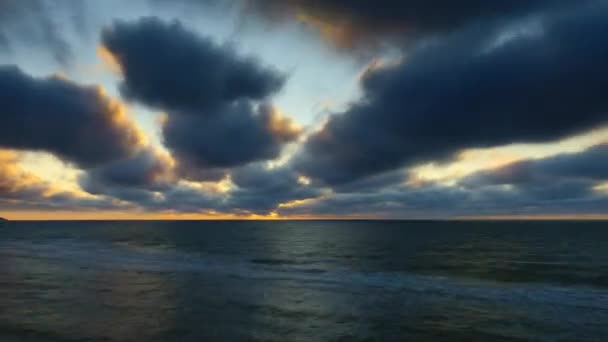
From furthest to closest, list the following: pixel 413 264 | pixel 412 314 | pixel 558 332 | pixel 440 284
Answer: pixel 413 264 → pixel 440 284 → pixel 412 314 → pixel 558 332

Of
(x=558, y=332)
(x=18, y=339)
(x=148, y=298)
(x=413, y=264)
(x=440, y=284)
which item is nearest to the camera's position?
(x=18, y=339)

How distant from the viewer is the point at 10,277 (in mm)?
33719

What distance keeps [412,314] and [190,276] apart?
911 inches

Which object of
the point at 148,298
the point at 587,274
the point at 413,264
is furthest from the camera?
the point at 413,264

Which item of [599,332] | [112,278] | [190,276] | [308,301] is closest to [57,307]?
[112,278]

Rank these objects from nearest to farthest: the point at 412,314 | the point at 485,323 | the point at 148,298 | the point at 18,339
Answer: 1. the point at 18,339
2. the point at 485,323
3. the point at 412,314
4. the point at 148,298

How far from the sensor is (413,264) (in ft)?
159

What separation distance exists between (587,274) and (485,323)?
2970 cm

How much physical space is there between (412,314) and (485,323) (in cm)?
414

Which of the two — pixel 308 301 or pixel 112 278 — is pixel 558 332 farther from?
pixel 112 278

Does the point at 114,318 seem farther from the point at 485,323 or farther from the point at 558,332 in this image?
the point at 558,332

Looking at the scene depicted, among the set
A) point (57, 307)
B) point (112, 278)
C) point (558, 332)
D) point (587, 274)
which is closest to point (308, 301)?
point (558, 332)

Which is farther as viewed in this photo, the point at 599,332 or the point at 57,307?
the point at 57,307

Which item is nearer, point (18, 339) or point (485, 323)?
point (18, 339)
